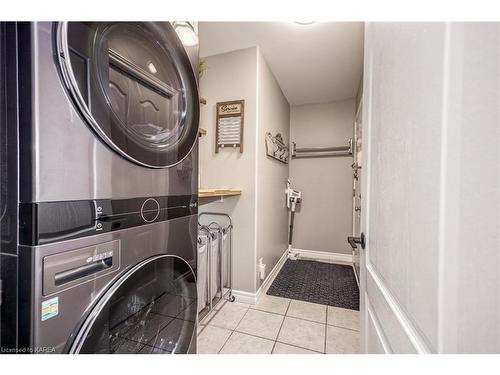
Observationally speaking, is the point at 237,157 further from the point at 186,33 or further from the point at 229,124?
the point at 186,33

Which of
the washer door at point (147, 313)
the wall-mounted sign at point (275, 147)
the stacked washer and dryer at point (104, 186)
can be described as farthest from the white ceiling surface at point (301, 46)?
the washer door at point (147, 313)

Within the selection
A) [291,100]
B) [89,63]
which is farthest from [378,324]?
[291,100]

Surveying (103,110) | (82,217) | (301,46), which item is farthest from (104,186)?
(301,46)

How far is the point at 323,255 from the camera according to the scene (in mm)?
3242

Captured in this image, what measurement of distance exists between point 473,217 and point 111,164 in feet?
2.56

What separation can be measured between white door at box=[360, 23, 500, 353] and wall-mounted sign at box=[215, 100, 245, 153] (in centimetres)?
155

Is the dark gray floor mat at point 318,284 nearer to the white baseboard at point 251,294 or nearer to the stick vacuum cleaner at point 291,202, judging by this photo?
the white baseboard at point 251,294

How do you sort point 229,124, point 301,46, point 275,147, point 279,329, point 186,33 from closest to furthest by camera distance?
1. point 186,33
2. point 279,329
3. point 301,46
4. point 229,124
5. point 275,147

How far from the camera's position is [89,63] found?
20.1 inches

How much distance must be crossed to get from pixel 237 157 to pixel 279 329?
1498 mm

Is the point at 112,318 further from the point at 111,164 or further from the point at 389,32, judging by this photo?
the point at 389,32

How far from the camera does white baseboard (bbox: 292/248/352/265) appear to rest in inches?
122

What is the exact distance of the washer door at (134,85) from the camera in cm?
49

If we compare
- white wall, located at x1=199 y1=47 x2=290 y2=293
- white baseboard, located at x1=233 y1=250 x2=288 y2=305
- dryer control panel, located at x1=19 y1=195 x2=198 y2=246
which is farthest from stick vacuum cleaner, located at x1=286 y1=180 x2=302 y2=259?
dryer control panel, located at x1=19 y1=195 x2=198 y2=246
